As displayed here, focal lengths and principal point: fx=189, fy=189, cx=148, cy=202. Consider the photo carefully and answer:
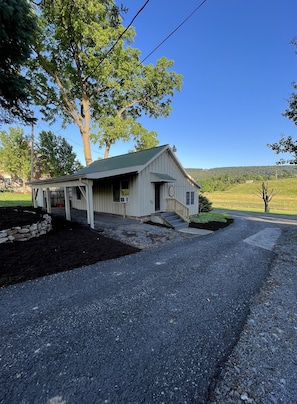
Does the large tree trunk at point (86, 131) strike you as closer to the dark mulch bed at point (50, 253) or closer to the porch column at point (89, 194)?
the porch column at point (89, 194)

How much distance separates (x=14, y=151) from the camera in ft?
84.0

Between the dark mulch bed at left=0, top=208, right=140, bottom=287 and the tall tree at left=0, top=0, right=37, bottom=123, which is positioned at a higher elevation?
the tall tree at left=0, top=0, right=37, bottom=123

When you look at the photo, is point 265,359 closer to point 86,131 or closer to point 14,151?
point 86,131

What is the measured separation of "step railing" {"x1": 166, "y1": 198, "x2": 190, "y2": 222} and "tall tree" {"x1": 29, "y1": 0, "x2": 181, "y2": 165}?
30.5ft

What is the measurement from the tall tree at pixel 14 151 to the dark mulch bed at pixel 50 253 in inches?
911

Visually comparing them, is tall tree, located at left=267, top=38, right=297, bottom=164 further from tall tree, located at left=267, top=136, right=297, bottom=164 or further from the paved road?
the paved road

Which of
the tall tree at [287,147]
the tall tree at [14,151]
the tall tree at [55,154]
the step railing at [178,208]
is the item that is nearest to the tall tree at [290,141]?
the tall tree at [287,147]

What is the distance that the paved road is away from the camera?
1.87m

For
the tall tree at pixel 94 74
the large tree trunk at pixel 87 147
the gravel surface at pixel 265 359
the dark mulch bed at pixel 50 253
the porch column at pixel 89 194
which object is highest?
the tall tree at pixel 94 74

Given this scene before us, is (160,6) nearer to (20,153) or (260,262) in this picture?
(260,262)

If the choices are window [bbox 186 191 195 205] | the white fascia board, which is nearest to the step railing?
window [bbox 186 191 195 205]

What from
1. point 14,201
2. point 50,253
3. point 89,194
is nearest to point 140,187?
point 89,194

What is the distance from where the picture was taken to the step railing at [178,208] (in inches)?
455

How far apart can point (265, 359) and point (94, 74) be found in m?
20.3
